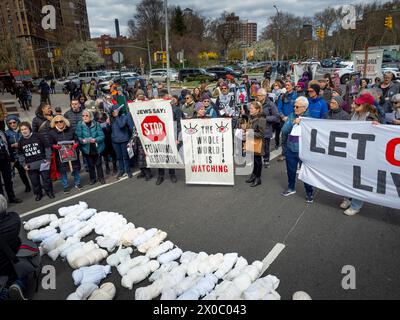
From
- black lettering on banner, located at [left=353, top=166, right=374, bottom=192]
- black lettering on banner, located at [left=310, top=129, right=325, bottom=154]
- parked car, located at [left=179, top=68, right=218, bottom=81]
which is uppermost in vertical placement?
parked car, located at [left=179, top=68, right=218, bottom=81]

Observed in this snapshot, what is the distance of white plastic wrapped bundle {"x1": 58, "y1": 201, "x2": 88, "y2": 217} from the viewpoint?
534 cm

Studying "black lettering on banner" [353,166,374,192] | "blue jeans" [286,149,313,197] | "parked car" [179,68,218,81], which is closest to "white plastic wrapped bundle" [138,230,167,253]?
"blue jeans" [286,149,313,197]

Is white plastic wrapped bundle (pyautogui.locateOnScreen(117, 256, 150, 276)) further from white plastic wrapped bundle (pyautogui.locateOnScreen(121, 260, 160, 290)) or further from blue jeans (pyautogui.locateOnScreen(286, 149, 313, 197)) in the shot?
blue jeans (pyautogui.locateOnScreen(286, 149, 313, 197))

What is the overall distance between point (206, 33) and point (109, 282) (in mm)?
85145

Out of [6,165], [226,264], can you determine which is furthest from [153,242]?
[6,165]

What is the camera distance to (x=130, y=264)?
381 centimetres

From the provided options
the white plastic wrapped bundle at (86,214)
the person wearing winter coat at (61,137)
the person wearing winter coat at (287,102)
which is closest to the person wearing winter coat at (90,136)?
the person wearing winter coat at (61,137)

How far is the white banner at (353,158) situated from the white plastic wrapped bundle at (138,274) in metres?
2.98

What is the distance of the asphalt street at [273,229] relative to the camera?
3463mm

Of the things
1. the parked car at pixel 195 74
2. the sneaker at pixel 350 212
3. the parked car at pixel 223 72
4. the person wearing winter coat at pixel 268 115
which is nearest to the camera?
the sneaker at pixel 350 212

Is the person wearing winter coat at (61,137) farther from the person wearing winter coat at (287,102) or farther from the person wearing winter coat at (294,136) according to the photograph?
the person wearing winter coat at (287,102)

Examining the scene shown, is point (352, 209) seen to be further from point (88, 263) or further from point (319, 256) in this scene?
point (88, 263)

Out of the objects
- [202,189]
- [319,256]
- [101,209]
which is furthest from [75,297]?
[202,189]

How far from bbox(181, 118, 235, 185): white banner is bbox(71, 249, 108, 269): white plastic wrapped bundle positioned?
2651mm
